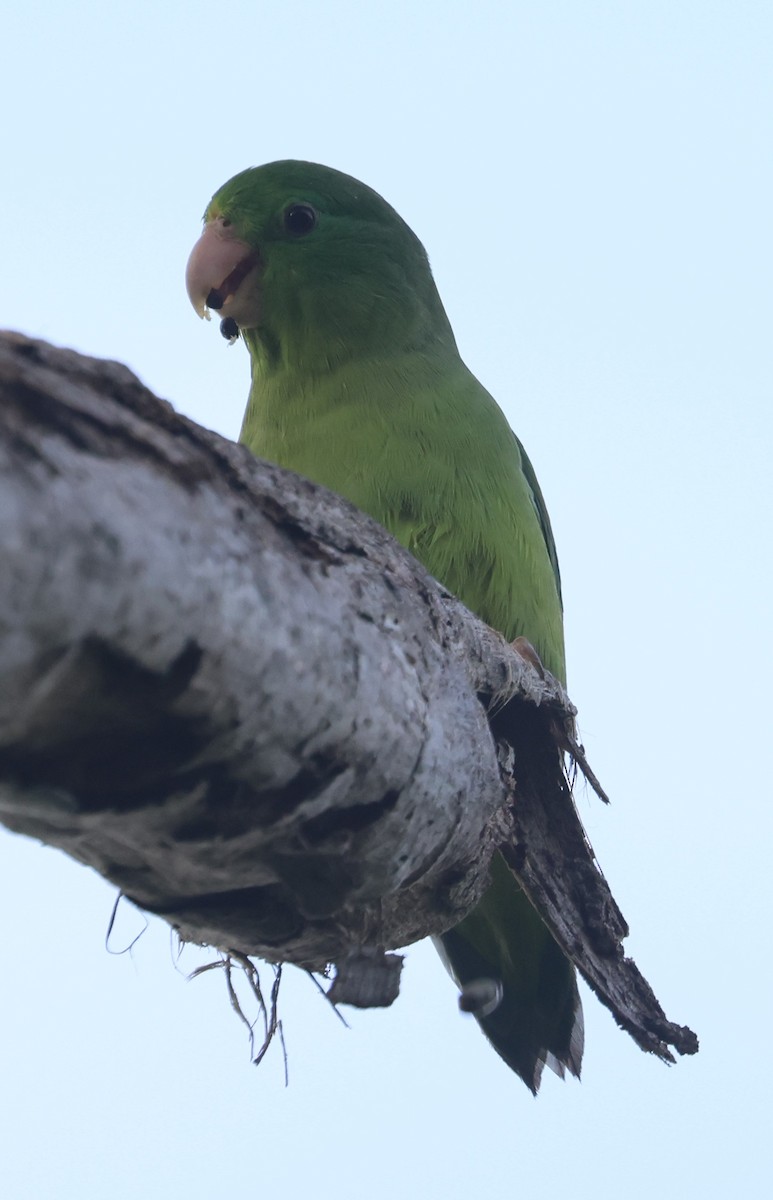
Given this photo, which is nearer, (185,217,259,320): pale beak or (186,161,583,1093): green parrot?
(186,161,583,1093): green parrot

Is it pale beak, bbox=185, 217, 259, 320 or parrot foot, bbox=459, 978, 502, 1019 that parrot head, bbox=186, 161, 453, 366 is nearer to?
pale beak, bbox=185, 217, 259, 320

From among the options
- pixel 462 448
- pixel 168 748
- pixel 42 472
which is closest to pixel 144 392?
pixel 42 472

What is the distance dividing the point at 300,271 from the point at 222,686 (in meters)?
2.66

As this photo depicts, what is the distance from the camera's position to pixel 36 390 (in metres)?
1.23

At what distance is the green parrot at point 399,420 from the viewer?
326cm

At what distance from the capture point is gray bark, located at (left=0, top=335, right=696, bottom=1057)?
47.3 inches

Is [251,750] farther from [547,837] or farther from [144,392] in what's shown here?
[547,837]

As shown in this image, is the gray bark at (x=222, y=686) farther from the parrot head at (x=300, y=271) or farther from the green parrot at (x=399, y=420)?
the parrot head at (x=300, y=271)

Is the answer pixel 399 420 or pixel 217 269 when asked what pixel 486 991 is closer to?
pixel 399 420

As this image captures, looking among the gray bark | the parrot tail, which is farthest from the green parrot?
the gray bark

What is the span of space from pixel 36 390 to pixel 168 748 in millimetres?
418

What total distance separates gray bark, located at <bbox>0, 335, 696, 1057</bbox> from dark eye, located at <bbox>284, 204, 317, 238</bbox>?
2094 millimetres

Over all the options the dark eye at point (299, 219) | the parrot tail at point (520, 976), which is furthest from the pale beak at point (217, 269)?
the parrot tail at point (520, 976)

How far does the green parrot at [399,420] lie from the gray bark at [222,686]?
1.19 meters
